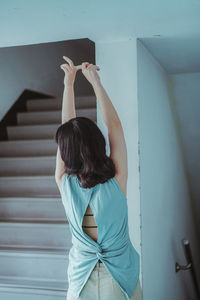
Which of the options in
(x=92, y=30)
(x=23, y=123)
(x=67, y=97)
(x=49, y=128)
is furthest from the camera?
(x=23, y=123)

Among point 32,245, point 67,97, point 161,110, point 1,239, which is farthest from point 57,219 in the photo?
point 67,97

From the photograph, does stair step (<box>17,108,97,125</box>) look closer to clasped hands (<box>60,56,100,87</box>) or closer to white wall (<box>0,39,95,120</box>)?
white wall (<box>0,39,95,120</box>)

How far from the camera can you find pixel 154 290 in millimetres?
2211

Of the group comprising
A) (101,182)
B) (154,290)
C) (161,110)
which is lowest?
(154,290)

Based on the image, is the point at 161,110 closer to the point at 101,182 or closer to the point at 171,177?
the point at 171,177

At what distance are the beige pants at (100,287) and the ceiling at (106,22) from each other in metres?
1.08

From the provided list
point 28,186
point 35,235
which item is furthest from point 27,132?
point 35,235

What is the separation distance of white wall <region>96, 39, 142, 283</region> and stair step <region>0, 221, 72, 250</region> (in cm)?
97

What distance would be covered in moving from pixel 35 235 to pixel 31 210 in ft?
0.95

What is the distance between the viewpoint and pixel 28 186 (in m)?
3.32

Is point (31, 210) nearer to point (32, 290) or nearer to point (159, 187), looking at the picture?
point (32, 290)

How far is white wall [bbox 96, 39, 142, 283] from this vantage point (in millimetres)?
1977

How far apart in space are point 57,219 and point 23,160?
0.83 m

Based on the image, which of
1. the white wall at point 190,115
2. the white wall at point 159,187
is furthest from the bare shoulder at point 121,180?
the white wall at point 190,115
